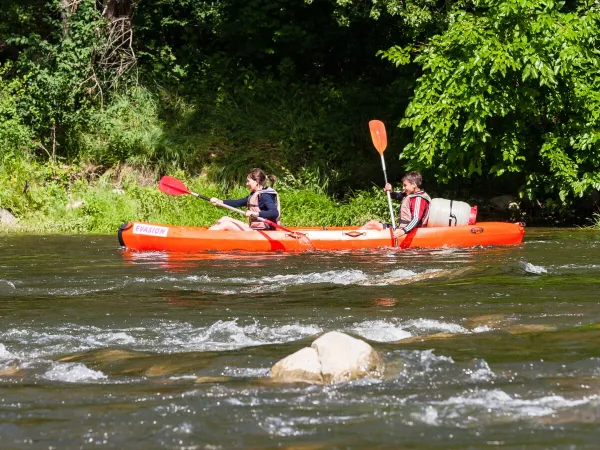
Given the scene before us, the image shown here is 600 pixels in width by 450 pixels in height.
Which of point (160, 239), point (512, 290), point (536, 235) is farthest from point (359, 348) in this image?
point (536, 235)

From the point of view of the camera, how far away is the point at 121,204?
15.3m

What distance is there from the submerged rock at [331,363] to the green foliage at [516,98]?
794cm

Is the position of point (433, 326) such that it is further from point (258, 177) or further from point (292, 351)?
point (258, 177)

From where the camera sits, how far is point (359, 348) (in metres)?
4.84

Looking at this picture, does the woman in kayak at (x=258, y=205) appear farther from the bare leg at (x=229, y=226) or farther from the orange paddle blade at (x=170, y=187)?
the orange paddle blade at (x=170, y=187)

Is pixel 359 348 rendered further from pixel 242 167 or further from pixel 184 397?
pixel 242 167

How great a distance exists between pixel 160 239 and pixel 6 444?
300 inches

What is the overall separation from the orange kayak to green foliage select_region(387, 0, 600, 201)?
1.68 meters

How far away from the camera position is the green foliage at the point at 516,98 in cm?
1218

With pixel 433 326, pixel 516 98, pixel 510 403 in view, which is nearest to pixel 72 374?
pixel 510 403

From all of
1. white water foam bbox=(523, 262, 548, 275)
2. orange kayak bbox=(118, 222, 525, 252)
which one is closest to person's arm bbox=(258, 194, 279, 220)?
orange kayak bbox=(118, 222, 525, 252)

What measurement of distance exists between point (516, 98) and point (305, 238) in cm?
361

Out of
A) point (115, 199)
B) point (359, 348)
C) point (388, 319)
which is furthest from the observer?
point (115, 199)

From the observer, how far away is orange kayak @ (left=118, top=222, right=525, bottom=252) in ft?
37.3
